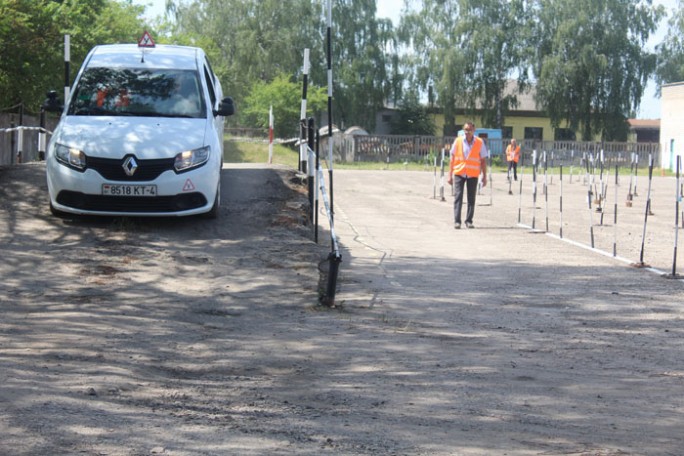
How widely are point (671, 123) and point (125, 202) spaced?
200 feet

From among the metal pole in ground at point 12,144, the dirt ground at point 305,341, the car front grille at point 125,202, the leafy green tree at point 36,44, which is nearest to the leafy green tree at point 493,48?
the leafy green tree at point 36,44

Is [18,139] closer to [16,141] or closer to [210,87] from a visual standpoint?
[16,141]

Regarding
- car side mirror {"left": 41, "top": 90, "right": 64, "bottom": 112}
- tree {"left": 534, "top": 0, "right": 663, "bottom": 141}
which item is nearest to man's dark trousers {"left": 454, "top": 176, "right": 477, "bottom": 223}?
car side mirror {"left": 41, "top": 90, "right": 64, "bottom": 112}

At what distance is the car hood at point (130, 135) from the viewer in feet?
39.7

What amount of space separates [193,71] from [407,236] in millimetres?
4925

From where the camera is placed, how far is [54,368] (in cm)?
689

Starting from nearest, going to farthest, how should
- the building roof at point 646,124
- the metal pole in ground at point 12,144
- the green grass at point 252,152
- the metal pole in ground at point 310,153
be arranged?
the metal pole in ground at point 310,153 → the metal pole in ground at point 12,144 → the green grass at point 252,152 → the building roof at point 646,124

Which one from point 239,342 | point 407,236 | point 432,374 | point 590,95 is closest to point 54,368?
point 239,342

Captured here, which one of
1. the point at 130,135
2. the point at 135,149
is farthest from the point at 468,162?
the point at 135,149

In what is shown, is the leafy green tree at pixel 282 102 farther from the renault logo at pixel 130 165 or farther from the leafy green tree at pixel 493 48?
the renault logo at pixel 130 165

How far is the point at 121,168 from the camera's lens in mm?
12008

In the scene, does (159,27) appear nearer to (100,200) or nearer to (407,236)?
(407,236)

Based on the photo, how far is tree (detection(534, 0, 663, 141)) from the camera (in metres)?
68.7

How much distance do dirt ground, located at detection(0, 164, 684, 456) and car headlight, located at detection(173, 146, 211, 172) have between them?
813mm
